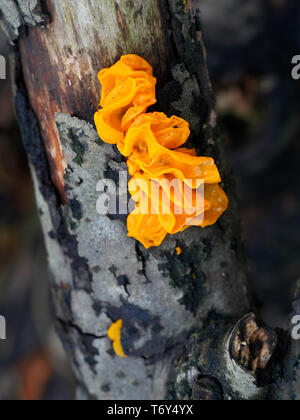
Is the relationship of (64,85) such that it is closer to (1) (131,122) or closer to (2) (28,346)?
(1) (131,122)

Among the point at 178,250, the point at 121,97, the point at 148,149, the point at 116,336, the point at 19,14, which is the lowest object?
the point at 116,336

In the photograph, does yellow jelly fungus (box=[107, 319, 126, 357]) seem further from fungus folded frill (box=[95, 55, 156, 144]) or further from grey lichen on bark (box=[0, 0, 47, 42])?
grey lichen on bark (box=[0, 0, 47, 42])

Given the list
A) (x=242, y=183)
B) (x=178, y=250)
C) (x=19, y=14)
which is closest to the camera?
(x=19, y=14)

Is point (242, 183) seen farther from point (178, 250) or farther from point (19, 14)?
point (19, 14)

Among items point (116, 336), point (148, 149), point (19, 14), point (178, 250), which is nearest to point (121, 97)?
point (148, 149)

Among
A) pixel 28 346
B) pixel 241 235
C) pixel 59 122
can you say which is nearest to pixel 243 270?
pixel 241 235

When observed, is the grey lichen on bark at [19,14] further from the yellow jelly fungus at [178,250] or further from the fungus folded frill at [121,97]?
the yellow jelly fungus at [178,250]
